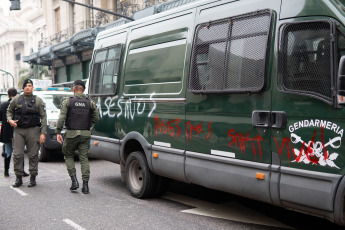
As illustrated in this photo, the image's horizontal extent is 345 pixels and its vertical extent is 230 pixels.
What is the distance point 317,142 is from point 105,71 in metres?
4.78

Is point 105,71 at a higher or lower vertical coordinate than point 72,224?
higher

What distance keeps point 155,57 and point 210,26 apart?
131 centimetres

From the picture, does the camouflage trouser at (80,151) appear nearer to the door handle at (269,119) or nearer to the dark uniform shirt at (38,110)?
the dark uniform shirt at (38,110)

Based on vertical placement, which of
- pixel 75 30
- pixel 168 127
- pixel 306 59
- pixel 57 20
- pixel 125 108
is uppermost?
pixel 57 20

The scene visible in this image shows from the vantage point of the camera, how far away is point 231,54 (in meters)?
4.98

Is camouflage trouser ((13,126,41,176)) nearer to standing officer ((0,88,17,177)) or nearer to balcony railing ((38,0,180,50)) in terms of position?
standing officer ((0,88,17,177))

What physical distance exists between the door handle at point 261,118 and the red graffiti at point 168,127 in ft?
4.77

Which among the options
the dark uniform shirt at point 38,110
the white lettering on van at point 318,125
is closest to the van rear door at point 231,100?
the white lettering on van at point 318,125

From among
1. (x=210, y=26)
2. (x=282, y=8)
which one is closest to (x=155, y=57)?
(x=210, y=26)

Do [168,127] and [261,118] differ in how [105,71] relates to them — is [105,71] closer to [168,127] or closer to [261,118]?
[168,127]

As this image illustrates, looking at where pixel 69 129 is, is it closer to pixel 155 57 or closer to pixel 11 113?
pixel 11 113

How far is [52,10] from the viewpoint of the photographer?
3359 centimetres

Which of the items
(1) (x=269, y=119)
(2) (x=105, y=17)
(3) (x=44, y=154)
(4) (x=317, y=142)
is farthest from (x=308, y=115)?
(2) (x=105, y=17)

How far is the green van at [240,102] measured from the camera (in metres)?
3.99
